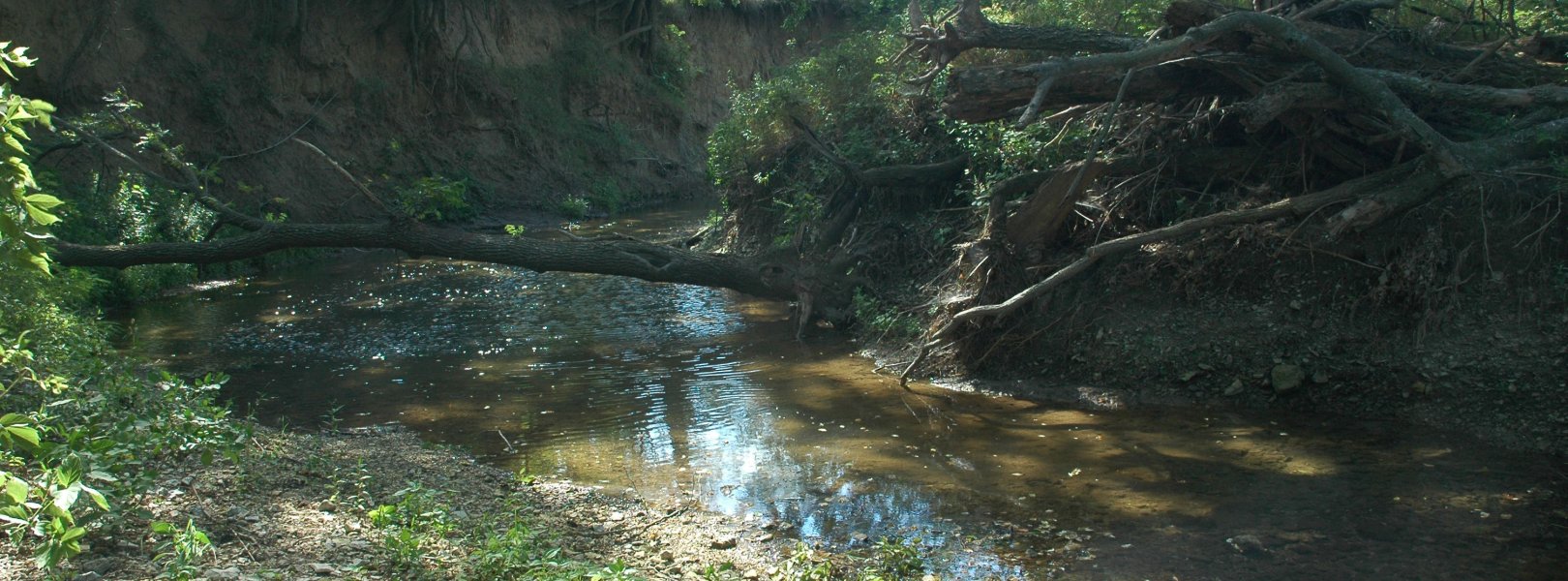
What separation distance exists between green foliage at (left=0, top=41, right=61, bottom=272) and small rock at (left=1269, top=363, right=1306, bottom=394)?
644 cm

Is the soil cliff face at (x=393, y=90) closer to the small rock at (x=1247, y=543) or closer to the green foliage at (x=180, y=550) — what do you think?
the green foliage at (x=180, y=550)

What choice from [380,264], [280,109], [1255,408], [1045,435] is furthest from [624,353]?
[280,109]

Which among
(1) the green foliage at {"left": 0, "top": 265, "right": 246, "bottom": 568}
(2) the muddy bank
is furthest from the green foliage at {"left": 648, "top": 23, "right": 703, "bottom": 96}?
(2) the muddy bank

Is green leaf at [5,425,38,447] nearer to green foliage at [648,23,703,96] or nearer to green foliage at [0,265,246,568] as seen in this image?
green foliage at [0,265,246,568]

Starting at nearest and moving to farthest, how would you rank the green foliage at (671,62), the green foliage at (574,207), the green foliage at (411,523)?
the green foliage at (411,523) < the green foliage at (574,207) < the green foliage at (671,62)

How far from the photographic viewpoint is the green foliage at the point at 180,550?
11.6 ft

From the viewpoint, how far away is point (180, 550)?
363cm

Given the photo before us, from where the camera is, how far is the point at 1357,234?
6930 mm

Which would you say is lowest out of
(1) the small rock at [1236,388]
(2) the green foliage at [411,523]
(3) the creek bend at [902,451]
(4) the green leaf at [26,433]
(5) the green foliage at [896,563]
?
(3) the creek bend at [902,451]

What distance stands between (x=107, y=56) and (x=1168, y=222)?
14922 millimetres

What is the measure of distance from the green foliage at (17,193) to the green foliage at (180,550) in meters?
1.10

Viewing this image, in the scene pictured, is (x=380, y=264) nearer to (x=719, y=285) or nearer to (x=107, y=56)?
(x=107, y=56)

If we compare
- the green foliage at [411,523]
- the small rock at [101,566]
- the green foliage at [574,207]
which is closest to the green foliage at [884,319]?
the green foliage at [411,523]

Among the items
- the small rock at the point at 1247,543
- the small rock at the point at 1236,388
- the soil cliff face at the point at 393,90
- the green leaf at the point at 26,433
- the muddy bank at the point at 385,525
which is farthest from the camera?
the soil cliff face at the point at 393,90
